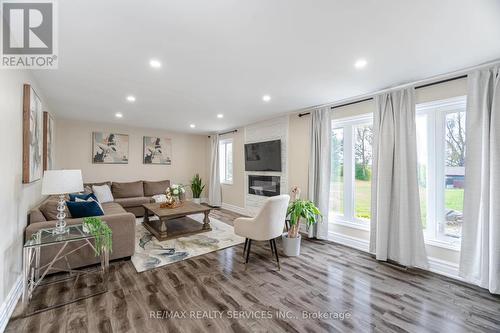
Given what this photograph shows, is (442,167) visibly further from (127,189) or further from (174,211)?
(127,189)

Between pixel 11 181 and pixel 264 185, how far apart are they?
13.6 feet

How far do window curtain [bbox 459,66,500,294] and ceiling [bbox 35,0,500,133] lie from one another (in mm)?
363

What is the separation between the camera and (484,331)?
1743 mm

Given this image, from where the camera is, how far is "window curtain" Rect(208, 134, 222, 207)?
21.9 feet

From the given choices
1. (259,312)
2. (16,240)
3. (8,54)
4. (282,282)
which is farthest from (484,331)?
(8,54)

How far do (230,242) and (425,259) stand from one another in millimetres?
2805

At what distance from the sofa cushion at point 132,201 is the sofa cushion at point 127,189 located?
Result: 0.24 m

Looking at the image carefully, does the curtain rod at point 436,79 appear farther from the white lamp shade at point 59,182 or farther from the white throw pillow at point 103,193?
the white throw pillow at point 103,193

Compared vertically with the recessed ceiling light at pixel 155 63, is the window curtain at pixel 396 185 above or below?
below

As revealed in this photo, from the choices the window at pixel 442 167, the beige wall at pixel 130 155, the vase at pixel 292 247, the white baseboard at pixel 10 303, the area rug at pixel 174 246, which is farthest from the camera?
the beige wall at pixel 130 155

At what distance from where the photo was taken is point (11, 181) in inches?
76.9

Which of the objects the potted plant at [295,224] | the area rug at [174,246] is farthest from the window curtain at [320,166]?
the area rug at [174,246]

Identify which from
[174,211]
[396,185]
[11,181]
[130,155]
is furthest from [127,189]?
[396,185]

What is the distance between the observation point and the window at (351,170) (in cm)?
349
